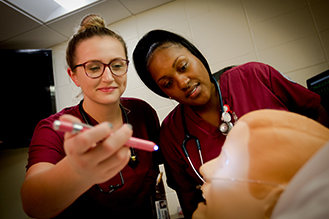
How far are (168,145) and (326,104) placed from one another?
0.85 metres

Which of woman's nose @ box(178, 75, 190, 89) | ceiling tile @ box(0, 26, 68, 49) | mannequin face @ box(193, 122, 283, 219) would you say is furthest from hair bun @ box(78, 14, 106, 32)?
ceiling tile @ box(0, 26, 68, 49)

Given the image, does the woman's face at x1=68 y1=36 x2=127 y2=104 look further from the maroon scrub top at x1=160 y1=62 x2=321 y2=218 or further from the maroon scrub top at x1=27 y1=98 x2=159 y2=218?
the maroon scrub top at x1=160 y1=62 x2=321 y2=218

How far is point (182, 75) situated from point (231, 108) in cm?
30

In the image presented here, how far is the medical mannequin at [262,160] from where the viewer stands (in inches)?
14.1

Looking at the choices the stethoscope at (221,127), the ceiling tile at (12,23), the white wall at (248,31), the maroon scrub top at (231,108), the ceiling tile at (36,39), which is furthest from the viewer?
the ceiling tile at (36,39)

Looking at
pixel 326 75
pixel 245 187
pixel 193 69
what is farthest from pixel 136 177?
pixel 326 75

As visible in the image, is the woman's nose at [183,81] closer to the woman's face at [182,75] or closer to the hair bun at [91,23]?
the woman's face at [182,75]

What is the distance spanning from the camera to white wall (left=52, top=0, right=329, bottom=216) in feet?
6.00

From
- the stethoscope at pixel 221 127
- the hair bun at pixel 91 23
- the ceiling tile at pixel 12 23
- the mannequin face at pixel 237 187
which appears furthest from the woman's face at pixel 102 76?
the ceiling tile at pixel 12 23

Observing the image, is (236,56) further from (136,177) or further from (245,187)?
(245,187)

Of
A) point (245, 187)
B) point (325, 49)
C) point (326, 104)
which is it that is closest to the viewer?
point (245, 187)

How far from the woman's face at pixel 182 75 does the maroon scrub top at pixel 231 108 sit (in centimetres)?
10

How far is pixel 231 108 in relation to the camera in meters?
0.92

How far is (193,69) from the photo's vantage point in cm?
103
